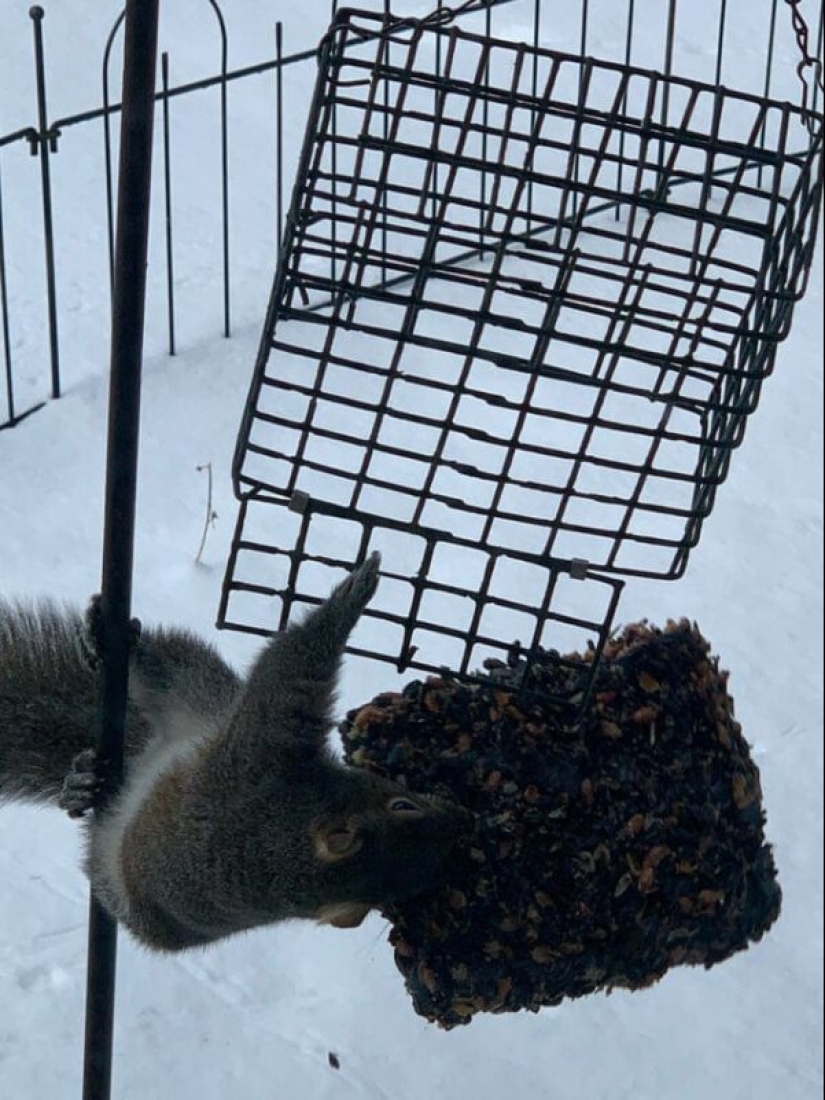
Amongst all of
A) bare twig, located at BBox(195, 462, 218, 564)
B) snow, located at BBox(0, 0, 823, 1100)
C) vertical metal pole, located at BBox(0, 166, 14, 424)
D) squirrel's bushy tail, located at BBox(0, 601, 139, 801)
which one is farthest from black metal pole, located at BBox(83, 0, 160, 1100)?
vertical metal pole, located at BBox(0, 166, 14, 424)

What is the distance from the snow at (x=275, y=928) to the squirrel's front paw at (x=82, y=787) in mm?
805

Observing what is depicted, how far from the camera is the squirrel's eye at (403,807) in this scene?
6.84 feet

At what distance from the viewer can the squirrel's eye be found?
2.08 metres

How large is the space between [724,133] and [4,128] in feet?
6.28

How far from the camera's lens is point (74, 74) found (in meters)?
3.46

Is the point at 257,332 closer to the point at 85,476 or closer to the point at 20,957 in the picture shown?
the point at 85,476

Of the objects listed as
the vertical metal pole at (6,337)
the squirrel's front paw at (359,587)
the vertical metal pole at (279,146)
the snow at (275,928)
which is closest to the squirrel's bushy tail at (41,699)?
the snow at (275,928)

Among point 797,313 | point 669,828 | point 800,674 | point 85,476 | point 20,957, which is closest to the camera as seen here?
point 669,828

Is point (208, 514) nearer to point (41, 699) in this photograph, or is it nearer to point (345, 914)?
point (41, 699)

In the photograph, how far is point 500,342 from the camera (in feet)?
13.4

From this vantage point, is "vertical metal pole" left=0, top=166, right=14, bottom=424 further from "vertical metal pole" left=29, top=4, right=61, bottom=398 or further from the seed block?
the seed block

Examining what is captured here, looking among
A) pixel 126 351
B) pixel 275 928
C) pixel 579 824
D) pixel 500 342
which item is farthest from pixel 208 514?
pixel 579 824

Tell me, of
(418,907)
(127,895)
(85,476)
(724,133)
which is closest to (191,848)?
(127,895)

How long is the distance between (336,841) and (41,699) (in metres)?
0.53
